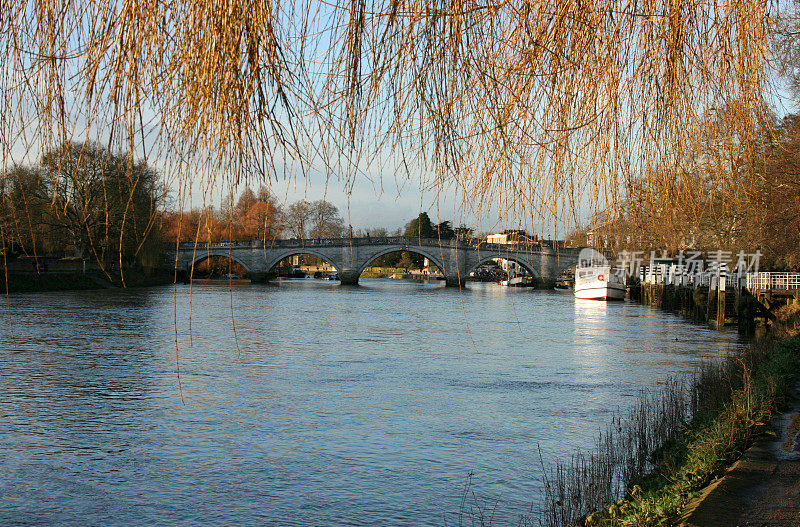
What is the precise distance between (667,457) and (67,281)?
1574 inches

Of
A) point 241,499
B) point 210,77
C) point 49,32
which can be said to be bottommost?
point 241,499

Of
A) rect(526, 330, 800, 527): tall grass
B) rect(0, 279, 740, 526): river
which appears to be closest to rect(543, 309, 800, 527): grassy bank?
rect(526, 330, 800, 527): tall grass

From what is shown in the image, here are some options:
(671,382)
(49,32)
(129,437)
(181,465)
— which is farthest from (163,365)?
(49,32)

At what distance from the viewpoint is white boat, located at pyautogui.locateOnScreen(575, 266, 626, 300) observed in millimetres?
47062

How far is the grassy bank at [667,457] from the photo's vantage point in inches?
216

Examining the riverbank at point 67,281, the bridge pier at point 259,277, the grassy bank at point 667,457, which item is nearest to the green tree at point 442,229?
the grassy bank at point 667,457

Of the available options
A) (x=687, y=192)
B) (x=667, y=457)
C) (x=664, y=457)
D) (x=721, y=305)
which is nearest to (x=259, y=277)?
(x=721, y=305)

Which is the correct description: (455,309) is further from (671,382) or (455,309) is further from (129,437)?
(129,437)

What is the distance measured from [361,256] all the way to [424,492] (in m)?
58.5

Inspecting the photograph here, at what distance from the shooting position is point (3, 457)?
8844mm

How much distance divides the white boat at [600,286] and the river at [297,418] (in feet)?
79.3

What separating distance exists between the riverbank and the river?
16.1 m

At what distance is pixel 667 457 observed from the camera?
23.8 feet

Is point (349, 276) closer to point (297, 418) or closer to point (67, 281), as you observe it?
point (67, 281)
